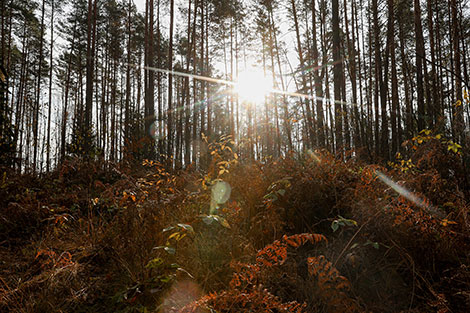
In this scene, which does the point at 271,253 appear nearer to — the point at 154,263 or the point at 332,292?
the point at 332,292

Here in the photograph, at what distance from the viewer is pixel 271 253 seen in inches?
66.4

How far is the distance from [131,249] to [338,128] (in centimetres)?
577

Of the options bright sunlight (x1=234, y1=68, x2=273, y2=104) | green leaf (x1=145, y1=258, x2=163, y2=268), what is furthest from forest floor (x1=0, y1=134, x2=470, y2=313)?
bright sunlight (x1=234, y1=68, x2=273, y2=104)

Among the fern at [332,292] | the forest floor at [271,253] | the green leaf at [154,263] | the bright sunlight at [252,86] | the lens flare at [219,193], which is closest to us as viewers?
the fern at [332,292]

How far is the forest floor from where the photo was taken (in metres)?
1.76

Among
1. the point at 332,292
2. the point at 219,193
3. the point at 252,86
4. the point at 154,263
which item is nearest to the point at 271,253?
the point at 332,292

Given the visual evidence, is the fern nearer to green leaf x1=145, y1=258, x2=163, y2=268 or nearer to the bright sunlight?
green leaf x1=145, y1=258, x2=163, y2=268

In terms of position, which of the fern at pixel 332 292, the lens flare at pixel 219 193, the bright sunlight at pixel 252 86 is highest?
the bright sunlight at pixel 252 86

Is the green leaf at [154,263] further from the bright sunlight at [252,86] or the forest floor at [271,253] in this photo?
the bright sunlight at [252,86]

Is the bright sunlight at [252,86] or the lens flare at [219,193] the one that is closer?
the lens flare at [219,193]

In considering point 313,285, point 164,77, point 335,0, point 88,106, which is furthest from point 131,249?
point 164,77

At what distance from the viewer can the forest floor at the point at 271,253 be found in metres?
1.76

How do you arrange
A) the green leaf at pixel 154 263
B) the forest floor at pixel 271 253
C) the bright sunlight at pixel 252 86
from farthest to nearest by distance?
the bright sunlight at pixel 252 86, the green leaf at pixel 154 263, the forest floor at pixel 271 253

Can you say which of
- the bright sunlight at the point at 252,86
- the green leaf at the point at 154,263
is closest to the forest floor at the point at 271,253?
the green leaf at the point at 154,263
